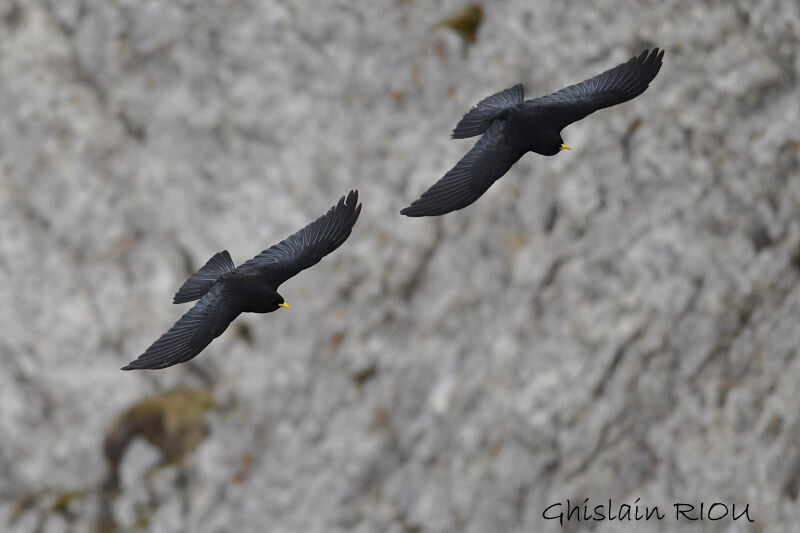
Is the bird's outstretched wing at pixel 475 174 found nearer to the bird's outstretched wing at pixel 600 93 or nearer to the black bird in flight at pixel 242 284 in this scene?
the bird's outstretched wing at pixel 600 93

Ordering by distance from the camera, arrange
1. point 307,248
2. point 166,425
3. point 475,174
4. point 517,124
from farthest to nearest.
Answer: point 166,425
point 307,248
point 517,124
point 475,174

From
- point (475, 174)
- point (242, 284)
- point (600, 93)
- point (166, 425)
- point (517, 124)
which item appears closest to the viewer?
point (475, 174)

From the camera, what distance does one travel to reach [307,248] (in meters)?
12.7

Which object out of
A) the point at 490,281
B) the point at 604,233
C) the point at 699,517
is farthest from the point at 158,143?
the point at 699,517

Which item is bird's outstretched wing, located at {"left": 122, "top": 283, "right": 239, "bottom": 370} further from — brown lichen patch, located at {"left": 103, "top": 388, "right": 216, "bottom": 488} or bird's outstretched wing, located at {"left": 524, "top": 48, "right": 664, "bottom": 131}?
brown lichen patch, located at {"left": 103, "top": 388, "right": 216, "bottom": 488}

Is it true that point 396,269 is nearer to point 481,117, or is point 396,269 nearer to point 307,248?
point 307,248

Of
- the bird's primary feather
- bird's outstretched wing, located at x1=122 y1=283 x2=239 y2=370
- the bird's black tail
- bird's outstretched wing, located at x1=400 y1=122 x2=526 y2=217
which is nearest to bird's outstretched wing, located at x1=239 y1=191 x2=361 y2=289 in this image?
the bird's black tail

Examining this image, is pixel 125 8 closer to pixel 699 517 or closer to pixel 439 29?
pixel 439 29

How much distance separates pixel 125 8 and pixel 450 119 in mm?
6618

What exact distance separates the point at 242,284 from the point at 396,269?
31.6 ft

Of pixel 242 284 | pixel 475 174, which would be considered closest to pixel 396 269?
pixel 242 284

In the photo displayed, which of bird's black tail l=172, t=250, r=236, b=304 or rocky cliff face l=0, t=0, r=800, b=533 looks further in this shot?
rocky cliff face l=0, t=0, r=800, b=533

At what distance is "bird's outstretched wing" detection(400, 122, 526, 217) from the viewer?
1166cm

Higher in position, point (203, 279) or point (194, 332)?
point (203, 279)
